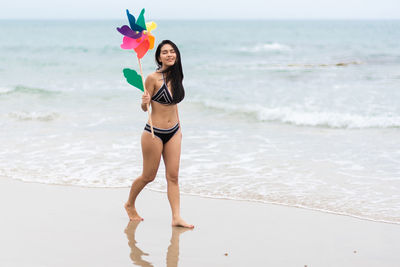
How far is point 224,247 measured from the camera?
183 inches

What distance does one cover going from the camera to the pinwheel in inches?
183

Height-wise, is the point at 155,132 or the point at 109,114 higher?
the point at 155,132

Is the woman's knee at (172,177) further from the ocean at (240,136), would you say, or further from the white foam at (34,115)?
the white foam at (34,115)

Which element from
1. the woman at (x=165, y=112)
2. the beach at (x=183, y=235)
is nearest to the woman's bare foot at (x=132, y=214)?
the beach at (x=183, y=235)

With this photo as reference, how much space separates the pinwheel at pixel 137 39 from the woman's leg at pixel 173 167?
0.25 metres

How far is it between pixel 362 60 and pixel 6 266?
82.6 ft

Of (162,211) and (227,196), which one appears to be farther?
(227,196)

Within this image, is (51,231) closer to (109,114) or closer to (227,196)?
(227,196)

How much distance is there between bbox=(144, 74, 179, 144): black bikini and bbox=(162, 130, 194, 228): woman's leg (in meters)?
Answer: 0.04

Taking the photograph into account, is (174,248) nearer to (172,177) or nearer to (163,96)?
(172,177)

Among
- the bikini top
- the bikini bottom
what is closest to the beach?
the bikini bottom

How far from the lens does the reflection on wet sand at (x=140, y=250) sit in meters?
4.29

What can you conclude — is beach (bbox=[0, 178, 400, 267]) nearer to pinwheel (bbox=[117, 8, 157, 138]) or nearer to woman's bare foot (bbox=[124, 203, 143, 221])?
woman's bare foot (bbox=[124, 203, 143, 221])

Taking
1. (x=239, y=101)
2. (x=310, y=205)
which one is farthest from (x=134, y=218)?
(x=239, y=101)
